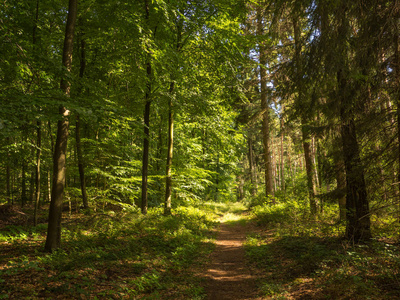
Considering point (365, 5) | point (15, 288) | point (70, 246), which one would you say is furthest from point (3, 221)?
point (365, 5)

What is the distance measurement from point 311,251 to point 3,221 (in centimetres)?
1154

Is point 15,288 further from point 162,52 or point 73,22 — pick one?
point 162,52

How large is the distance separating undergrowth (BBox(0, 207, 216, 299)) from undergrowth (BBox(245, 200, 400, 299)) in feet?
6.32

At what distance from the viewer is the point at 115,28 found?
8.01 meters

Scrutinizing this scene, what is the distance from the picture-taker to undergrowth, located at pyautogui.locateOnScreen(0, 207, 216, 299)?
4.18 m

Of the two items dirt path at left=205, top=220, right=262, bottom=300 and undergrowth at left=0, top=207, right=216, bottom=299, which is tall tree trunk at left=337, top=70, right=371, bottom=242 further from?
undergrowth at left=0, top=207, right=216, bottom=299

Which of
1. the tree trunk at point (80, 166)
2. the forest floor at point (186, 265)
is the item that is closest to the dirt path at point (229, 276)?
the forest floor at point (186, 265)

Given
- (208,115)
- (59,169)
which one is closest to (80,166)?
(59,169)

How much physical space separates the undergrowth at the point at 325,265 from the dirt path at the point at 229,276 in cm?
35

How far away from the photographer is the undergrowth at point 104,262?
4.18 meters

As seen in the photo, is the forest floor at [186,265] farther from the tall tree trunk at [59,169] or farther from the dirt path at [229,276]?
the tall tree trunk at [59,169]

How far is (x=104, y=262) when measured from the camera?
5.63 metres

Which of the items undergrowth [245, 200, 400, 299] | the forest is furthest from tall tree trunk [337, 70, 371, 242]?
undergrowth [245, 200, 400, 299]

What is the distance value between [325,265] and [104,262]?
17.5ft
